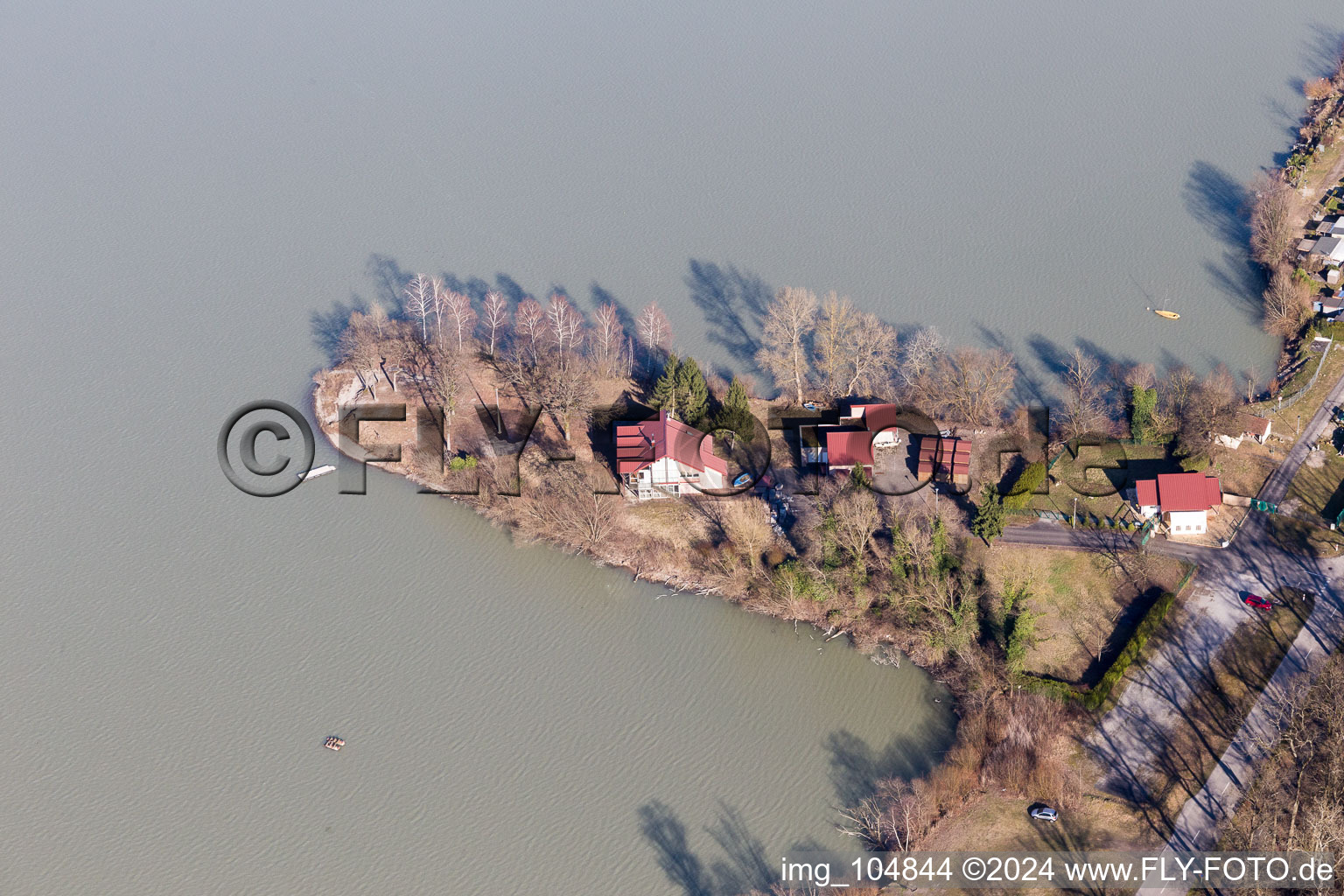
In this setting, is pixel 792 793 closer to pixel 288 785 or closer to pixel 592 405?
pixel 288 785

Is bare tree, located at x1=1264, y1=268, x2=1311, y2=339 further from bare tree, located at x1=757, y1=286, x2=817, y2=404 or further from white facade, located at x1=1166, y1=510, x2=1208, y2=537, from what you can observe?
bare tree, located at x1=757, y1=286, x2=817, y2=404

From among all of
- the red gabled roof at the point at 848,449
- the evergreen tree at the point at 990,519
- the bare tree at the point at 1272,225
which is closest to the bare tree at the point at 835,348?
the red gabled roof at the point at 848,449

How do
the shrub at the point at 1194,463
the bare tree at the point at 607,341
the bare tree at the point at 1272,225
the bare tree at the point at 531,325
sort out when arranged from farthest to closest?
the bare tree at the point at 1272,225, the bare tree at the point at 531,325, the bare tree at the point at 607,341, the shrub at the point at 1194,463

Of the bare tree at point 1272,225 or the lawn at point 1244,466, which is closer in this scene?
the lawn at point 1244,466

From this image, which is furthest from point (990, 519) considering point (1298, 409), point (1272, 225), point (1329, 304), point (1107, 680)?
point (1272, 225)

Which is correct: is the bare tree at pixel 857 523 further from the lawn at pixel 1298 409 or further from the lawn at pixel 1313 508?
the lawn at pixel 1298 409

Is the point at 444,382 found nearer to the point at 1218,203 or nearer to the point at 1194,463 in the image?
the point at 1194,463
